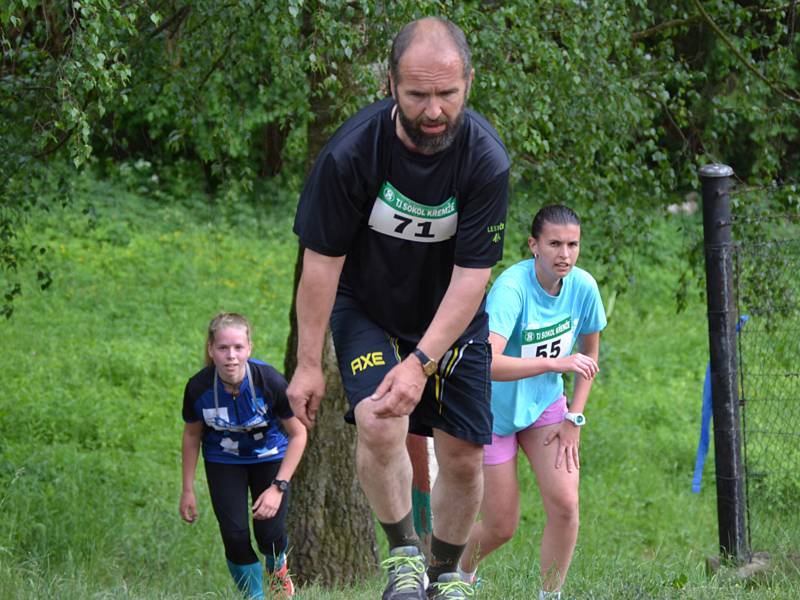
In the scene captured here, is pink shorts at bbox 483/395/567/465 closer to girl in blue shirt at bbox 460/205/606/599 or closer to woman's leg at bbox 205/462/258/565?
girl in blue shirt at bbox 460/205/606/599

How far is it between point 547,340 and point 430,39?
2054mm

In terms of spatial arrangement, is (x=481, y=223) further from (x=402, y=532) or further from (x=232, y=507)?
(x=232, y=507)

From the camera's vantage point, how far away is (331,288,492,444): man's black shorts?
4.22 m

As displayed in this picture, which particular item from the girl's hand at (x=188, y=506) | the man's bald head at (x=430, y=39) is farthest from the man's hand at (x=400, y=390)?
the girl's hand at (x=188, y=506)

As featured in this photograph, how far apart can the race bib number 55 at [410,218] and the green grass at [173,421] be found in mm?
1528

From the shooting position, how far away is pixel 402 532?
167 inches

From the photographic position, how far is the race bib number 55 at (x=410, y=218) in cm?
402

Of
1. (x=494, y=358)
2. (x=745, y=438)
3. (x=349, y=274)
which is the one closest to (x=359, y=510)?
(x=745, y=438)

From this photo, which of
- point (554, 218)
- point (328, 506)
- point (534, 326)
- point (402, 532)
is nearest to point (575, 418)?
point (534, 326)

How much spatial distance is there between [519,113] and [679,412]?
326 inches

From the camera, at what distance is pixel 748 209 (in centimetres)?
830

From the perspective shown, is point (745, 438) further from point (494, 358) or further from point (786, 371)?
point (494, 358)

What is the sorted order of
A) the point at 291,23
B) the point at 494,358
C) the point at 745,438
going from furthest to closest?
1. the point at 745,438
2. the point at 291,23
3. the point at 494,358

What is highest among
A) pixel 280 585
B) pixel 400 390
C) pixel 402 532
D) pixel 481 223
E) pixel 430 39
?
pixel 430 39
